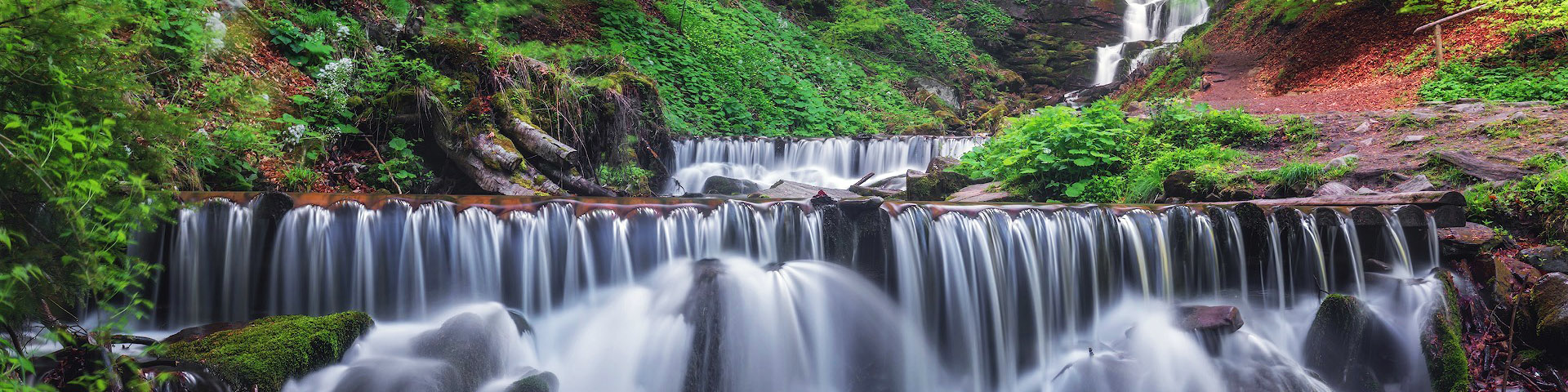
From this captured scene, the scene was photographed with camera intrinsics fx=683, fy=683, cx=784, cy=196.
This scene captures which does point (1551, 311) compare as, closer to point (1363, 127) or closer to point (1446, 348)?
point (1446, 348)

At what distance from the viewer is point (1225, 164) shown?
7.59 m

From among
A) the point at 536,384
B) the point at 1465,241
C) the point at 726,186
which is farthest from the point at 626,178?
the point at 1465,241

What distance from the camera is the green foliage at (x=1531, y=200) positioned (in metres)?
4.90

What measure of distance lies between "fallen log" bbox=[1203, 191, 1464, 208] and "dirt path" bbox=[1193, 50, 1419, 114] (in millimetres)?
4016

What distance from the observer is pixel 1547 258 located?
4664 millimetres

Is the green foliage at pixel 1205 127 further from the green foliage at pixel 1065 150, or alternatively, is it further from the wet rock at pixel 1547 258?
the wet rock at pixel 1547 258

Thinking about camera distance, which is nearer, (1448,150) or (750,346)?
(750,346)

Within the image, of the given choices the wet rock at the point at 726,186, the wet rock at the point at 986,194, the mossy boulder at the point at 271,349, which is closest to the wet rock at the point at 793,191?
the wet rock at the point at 726,186

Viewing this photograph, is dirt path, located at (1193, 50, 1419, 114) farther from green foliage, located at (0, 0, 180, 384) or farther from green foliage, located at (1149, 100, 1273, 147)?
green foliage, located at (0, 0, 180, 384)

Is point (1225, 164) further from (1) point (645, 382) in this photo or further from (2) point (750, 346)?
(1) point (645, 382)

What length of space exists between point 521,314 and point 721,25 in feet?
41.9

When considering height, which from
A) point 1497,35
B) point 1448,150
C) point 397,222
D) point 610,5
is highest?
point 610,5

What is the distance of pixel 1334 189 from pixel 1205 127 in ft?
8.69

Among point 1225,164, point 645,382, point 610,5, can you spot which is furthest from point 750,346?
point 610,5
